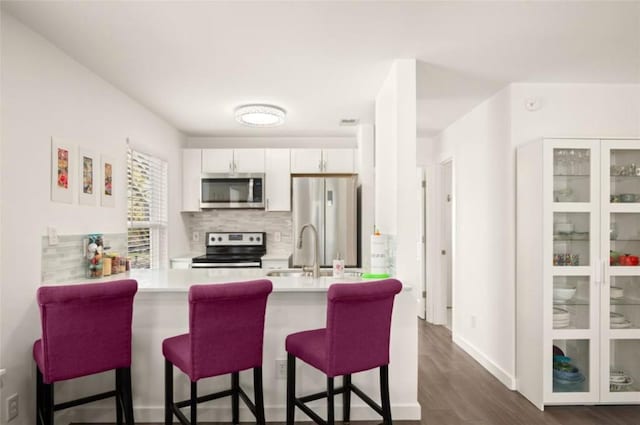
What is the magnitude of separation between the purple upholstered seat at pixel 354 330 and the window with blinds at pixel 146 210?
2.41 metres

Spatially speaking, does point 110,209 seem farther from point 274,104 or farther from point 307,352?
point 307,352

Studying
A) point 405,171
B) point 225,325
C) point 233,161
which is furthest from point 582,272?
point 233,161

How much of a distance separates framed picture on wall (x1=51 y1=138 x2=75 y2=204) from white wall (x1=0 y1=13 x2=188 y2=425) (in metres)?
0.05

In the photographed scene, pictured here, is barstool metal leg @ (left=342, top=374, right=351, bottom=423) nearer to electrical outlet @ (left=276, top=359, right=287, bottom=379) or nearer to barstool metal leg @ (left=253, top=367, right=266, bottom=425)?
electrical outlet @ (left=276, top=359, right=287, bottom=379)

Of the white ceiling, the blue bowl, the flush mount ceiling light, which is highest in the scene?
the white ceiling

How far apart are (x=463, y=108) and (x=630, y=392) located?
2769 millimetres

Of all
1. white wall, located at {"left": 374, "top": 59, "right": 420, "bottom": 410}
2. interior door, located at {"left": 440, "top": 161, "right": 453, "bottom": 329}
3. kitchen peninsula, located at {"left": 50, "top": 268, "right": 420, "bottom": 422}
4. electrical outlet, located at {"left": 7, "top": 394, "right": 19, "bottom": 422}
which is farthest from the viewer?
interior door, located at {"left": 440, "top": 161, "right": 453, "bottom": 329}

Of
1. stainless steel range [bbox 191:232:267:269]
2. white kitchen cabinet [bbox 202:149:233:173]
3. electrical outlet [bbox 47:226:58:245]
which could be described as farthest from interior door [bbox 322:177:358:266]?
electrical outlet [bbox 47:226:58:245]

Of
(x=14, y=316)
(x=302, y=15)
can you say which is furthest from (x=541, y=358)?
(x=14, y=316)

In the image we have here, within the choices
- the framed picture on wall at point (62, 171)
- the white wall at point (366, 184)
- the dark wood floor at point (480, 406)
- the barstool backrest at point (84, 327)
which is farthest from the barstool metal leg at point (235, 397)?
the white wall at point (366, 184)

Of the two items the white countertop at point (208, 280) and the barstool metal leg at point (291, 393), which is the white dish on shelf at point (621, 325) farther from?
the barstool metal leg at point (291, 393)

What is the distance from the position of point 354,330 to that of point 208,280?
3.85ft

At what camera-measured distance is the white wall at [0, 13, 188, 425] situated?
7.09 ft

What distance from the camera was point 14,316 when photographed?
7.22 ft
